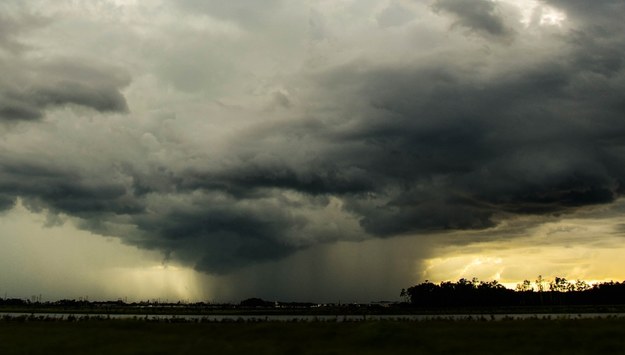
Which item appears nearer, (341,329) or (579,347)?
(579,347)

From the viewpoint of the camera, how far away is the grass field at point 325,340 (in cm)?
4334

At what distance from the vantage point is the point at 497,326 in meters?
56.5

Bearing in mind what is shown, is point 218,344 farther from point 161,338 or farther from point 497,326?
point 497,326

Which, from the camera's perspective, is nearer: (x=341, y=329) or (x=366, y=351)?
(x=366, y=351)

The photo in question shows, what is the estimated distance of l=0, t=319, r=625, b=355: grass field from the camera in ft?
142

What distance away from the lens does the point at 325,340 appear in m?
A: 48.7

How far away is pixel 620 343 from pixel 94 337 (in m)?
47.1

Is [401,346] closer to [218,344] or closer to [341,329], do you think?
[341,329]

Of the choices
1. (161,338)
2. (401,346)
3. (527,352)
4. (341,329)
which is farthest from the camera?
(341,329)

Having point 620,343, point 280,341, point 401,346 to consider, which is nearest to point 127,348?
point 280,341

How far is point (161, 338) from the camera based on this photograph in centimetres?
4828

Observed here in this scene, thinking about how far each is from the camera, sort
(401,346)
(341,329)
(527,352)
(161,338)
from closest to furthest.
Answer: (527,352), (401,346), (161,338), (341,329)

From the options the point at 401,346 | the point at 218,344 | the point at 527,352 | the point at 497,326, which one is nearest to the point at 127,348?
the point at 218,344

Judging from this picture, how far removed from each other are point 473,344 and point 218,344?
872 inches
